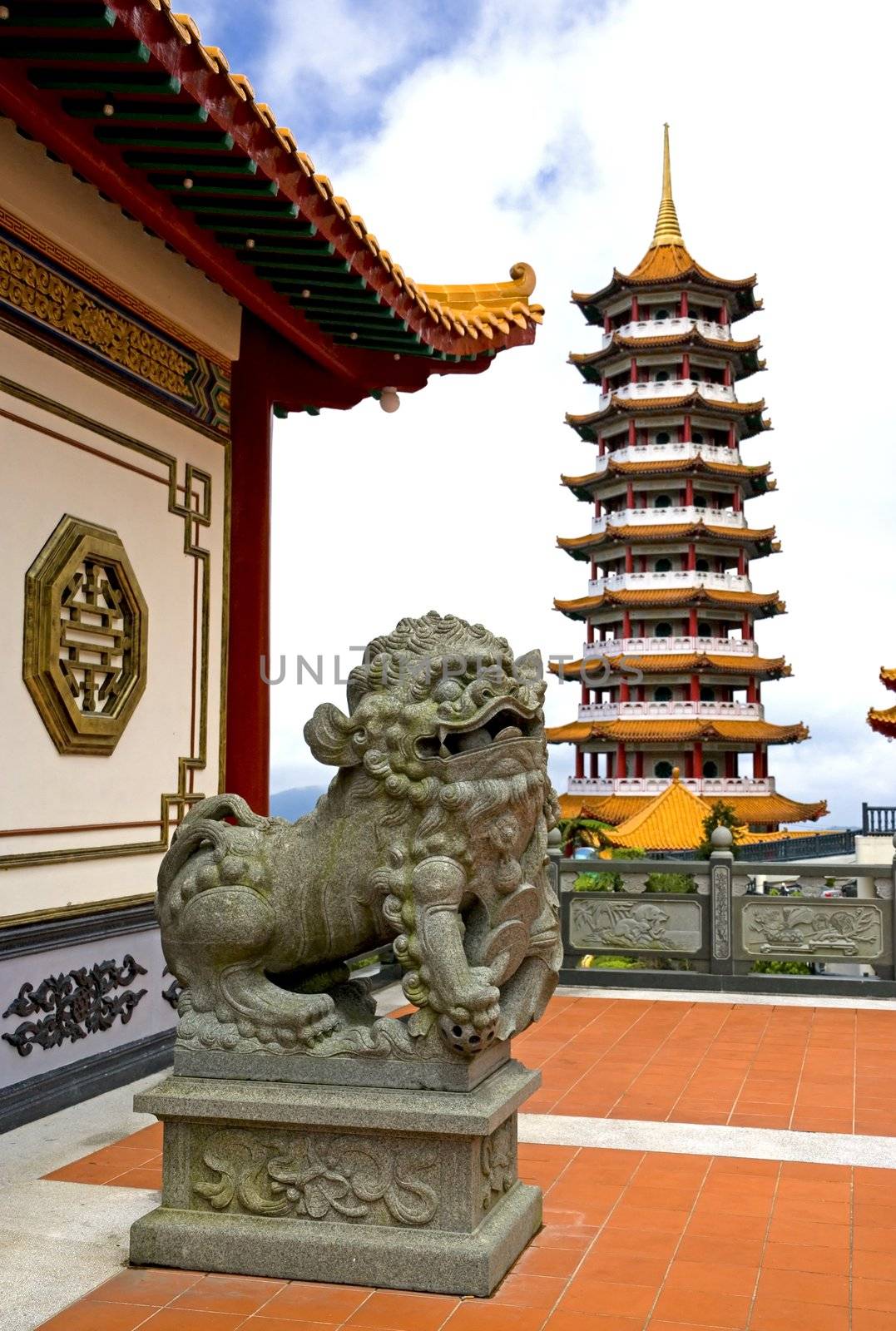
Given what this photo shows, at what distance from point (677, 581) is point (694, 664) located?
2384mm

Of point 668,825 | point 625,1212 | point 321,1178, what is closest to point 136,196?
point 321,1178

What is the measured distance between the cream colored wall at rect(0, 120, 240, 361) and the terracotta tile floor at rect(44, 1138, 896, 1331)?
4.38 metres

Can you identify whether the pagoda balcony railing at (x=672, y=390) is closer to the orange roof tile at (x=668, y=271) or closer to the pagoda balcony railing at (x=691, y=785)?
the orange roof tile at (x=668, y=271)

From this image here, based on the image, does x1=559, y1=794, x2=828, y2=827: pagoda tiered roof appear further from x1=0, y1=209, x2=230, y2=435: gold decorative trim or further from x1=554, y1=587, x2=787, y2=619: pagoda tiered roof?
x1=0, y1=209, x2=230, y2=435: gold decorative trim

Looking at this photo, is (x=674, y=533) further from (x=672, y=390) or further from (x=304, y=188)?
(x=304, y=188)

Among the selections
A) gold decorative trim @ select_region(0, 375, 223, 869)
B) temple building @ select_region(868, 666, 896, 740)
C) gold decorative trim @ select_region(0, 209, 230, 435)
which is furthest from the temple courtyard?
temple building @ select_region(868, 666, 896, 740)

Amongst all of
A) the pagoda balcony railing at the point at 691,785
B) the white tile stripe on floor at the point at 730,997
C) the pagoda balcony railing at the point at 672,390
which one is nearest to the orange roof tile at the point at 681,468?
the pagoda balcony railing at the point at 672,390

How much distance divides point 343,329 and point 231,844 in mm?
4479

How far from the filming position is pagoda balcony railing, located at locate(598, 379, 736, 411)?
1318 inches

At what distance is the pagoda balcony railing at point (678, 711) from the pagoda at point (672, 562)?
0.04 m

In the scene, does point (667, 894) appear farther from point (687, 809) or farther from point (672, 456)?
point (672, 456)

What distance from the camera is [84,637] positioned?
609cm

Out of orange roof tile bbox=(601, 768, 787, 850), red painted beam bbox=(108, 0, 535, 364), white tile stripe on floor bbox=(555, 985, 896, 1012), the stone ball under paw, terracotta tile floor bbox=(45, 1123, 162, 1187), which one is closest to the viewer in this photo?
the stone ball under paw

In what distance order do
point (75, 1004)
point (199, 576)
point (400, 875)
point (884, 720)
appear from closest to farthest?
point (400, 875) < point (75, 1004) < point (199, 576) < point (884, 720)
